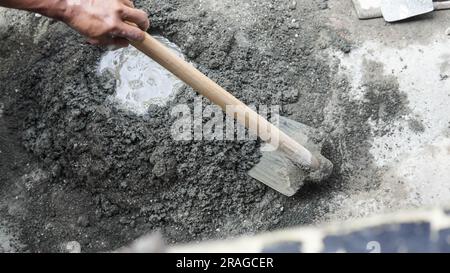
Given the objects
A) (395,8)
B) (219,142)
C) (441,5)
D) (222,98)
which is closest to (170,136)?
(219,142)

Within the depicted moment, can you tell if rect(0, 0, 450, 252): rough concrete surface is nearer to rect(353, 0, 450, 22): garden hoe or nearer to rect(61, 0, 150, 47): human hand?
rect(353, 0, 450, 22): garden hoe

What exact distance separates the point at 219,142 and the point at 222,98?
1.90 ft

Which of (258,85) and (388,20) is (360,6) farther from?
(258,85)

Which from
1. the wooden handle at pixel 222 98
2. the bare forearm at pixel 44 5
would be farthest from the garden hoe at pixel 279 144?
the bare forearm at pixel 44 5

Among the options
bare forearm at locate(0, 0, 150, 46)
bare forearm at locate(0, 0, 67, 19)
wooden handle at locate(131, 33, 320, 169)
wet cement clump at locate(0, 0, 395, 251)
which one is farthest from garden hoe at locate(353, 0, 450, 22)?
bare forearm at locate(0, 0, 67, 19)

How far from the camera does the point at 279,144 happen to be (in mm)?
3189

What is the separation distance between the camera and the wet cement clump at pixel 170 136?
341 cm

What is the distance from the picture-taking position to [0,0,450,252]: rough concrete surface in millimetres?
3406

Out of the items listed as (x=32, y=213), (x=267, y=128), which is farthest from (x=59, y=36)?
(x=267, y=128)

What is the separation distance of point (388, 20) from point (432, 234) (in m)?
1.51

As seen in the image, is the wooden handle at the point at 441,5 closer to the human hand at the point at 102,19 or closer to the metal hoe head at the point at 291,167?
the metal hoe head at the point at 291,167

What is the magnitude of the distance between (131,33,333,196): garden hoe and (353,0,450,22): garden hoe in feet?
3.28

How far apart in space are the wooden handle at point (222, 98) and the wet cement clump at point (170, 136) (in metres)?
0.31

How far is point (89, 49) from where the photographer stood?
3865 mm
